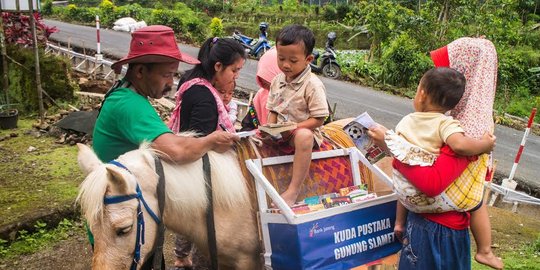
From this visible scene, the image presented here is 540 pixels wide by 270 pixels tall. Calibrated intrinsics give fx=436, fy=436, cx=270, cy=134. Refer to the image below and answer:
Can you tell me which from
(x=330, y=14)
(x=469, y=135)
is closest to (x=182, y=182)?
(x=469, y=135)

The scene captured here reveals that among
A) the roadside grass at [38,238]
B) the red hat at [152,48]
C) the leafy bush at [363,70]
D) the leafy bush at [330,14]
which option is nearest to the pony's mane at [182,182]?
the red hat at [152,48]

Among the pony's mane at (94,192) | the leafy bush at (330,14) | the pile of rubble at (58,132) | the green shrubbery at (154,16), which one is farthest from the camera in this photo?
the leafy bush at (330,14)

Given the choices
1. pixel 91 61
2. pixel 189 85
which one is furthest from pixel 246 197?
pixel 91 61

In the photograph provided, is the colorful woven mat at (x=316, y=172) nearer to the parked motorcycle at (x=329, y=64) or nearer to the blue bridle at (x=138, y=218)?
the blue bridle at (x=138, y=218)

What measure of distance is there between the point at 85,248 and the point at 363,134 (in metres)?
2.98

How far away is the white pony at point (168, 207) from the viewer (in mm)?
1851

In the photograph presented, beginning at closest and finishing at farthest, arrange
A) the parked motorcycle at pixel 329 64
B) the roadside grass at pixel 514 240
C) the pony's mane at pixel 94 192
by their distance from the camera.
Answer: the pony's mane at pixel 94 192 < the roadside grass at pixel 514 240 < the parked motorcycle at pixel 329 64

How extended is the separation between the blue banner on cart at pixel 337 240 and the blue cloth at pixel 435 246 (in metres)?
0.18

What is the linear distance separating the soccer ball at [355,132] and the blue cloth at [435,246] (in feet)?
1.56

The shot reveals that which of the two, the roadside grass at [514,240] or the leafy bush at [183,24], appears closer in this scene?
the roadside grass at [514,240]

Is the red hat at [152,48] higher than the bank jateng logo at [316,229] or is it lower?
higher

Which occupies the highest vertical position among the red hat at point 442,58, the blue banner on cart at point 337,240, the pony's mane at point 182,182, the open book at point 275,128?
the red hat at point 442,58

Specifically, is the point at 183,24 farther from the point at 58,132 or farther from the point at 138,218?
the point at 138,218

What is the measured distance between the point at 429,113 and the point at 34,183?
4.57m
